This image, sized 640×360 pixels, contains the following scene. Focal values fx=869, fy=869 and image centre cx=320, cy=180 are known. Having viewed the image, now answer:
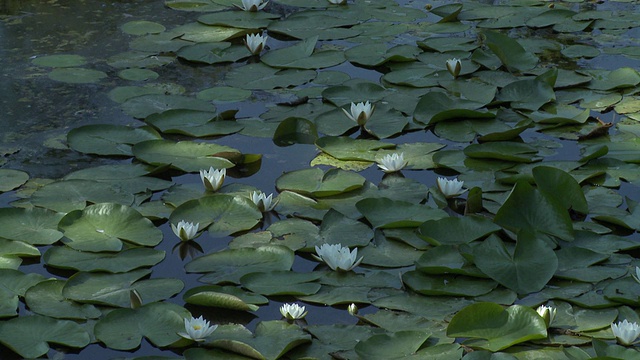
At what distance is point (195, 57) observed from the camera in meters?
4.52

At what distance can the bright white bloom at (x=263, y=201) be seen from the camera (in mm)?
3025

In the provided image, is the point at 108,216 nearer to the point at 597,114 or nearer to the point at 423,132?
the point at 423,132

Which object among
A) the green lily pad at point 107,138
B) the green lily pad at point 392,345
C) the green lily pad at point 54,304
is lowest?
the green lily pad at point 107,138

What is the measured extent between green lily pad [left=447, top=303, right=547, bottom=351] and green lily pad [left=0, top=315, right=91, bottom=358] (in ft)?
3.33

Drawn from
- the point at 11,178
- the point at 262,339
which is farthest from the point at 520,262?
the point at 11,178

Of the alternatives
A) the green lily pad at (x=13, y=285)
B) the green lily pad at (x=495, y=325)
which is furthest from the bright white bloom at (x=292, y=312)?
the green lily pad at (x=13, y=285)

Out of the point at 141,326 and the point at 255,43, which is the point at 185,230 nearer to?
the point at 141,326

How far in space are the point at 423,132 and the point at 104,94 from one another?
1.51 meters

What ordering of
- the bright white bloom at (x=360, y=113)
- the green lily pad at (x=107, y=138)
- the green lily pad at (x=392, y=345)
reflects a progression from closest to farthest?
the green lily pad at (x=392, y=345)
the green lily pad at (x=107, y=138)
the bright white bloom at (x=360, y=113)

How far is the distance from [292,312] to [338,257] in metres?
0.32

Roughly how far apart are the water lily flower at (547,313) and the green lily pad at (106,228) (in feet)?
4.07

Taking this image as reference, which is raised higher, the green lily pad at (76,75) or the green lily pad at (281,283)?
the green lily pad at (281,283)

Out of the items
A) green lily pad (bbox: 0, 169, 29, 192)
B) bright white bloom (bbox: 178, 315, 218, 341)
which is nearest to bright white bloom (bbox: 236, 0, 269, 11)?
green lily pad (bbox: 0, 169, 29, 192)

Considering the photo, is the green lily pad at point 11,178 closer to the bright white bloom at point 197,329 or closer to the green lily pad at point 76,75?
the green lily pad at point 76,75
